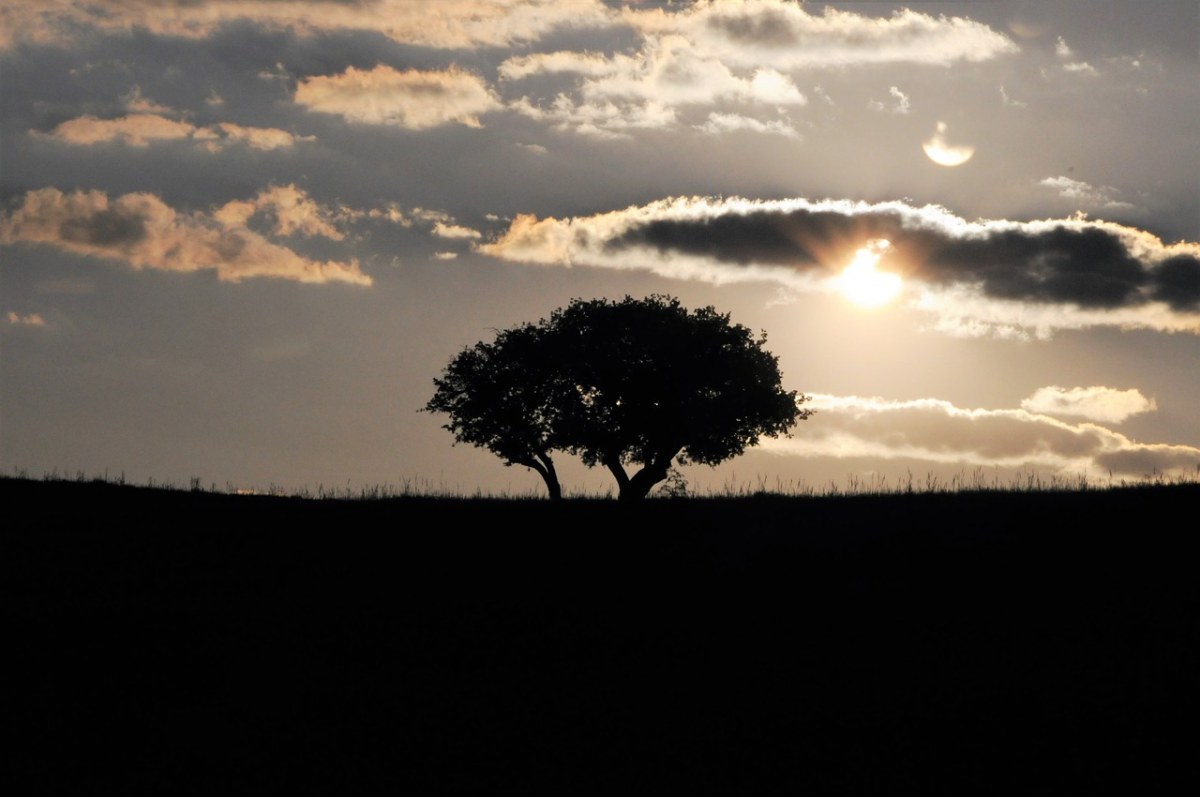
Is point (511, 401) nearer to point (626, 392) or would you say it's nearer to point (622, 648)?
point (626, 392)

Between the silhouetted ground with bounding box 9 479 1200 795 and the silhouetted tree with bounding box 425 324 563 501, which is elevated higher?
the silhouetted tree with bounding box 425 324 563 501

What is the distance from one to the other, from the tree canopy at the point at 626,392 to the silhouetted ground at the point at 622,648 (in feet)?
84.4

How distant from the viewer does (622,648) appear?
65.9 feet

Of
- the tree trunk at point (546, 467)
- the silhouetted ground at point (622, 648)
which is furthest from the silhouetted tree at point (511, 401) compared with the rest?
the silhouetted ground at point (622, 648)

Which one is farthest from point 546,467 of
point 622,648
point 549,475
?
point 622,648

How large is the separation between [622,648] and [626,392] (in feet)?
120

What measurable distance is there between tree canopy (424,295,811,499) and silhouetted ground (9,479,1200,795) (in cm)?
2574

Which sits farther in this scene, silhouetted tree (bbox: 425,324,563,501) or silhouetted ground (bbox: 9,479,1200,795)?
silhouetted tree (bbox: 425,324,563,501)

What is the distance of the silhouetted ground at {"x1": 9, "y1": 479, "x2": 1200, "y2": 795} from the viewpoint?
15.6 m

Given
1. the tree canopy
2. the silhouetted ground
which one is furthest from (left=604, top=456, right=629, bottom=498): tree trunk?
the silhouetted ground

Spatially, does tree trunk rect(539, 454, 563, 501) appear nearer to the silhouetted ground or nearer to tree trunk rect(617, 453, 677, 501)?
tree trunk rect(617, 453, 677, 501)

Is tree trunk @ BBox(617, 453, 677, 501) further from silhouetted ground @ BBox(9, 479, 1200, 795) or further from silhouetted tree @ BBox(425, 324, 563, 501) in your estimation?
silhouetted ground @ BBox(9, 479, 1200, 795)

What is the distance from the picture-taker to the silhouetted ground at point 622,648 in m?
15.6

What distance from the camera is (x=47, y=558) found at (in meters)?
26.7
